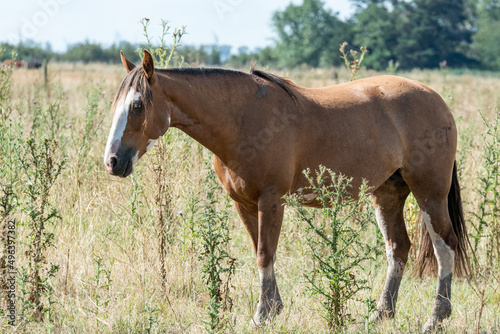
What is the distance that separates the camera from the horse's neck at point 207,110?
11.4 feet

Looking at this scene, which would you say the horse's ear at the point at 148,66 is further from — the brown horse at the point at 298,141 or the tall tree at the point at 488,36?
the tall tree at the point at 488,36

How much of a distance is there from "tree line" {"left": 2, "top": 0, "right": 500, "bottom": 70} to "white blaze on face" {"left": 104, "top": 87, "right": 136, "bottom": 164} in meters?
47.6

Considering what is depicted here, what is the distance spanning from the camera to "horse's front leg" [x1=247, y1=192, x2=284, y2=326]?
11.8 feet

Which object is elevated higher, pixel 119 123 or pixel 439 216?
pixel 119 123

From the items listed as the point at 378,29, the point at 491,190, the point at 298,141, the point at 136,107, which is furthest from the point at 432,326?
the point at 378,29

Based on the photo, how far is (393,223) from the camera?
14.7ft

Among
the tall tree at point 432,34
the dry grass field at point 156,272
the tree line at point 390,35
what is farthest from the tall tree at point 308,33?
the dry grass field at point 156,272

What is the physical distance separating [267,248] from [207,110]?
107 centimetres

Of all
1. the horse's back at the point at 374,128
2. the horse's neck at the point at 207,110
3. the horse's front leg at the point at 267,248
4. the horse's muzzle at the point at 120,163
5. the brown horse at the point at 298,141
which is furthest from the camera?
the horse's back at the point at 374,128

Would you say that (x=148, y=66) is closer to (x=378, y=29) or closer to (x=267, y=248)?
(x=267, y=248)

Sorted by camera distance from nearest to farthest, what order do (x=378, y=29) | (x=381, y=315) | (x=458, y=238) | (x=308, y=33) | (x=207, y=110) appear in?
(x=207, y=110) → (x=381, y=315) → (x=458, y=238) → (x=378, y=29) → (x=308, y=33)

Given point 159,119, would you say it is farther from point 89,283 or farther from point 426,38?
point 426,38

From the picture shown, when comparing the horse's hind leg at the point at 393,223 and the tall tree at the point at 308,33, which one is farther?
the tall tree at the point at 308,33

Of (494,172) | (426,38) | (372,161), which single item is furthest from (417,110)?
(426,38)
